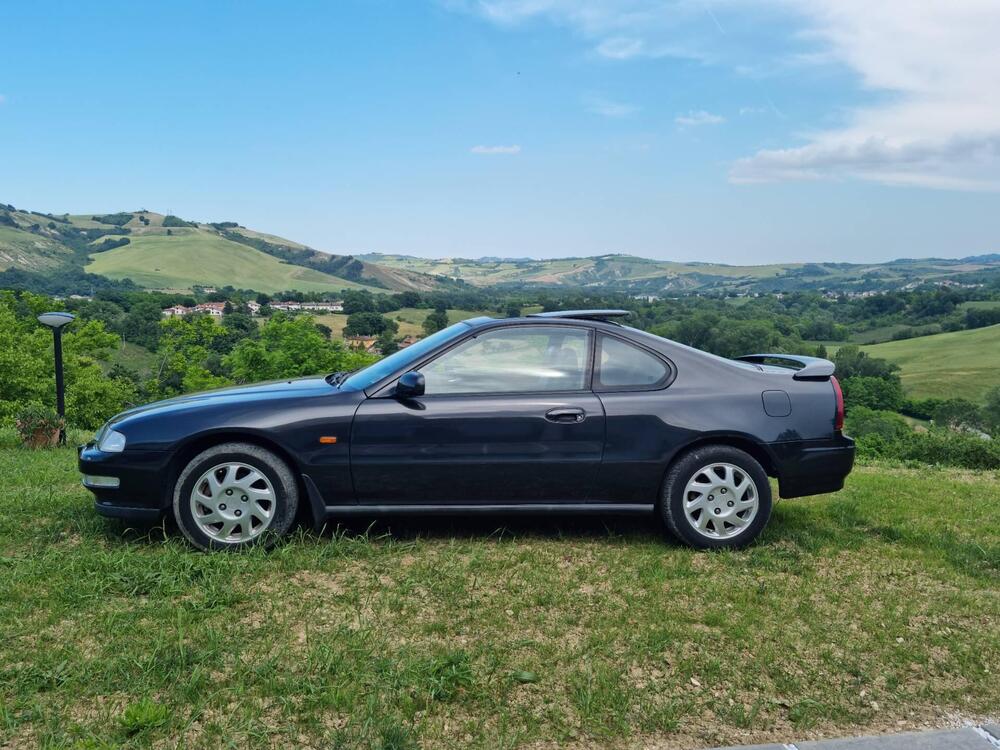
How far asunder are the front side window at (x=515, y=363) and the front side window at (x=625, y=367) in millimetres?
107

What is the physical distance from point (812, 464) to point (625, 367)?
1343mm

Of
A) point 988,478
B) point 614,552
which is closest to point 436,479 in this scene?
point 614,552

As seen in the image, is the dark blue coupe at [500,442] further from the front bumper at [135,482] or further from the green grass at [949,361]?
the green grass at [949,361]

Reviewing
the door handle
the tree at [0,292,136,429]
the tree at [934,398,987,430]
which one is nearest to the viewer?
the door handle

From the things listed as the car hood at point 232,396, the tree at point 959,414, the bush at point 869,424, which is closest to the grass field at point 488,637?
the car hood at point 232,396

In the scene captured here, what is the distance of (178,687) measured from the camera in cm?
291

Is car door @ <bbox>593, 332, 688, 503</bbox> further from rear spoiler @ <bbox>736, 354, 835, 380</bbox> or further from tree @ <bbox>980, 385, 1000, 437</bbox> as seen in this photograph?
tree @ <bbox>980, 385, 1000, 437</bbox>

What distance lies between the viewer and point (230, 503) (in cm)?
447

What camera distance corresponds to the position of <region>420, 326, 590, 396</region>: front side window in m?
4.67

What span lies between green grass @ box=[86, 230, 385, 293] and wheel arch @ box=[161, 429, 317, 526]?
160 metres

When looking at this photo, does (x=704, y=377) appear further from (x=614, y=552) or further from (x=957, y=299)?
(x=957, y=299)

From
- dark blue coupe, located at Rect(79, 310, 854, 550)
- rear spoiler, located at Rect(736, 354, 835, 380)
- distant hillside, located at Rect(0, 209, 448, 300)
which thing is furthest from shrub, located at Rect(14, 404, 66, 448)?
distant hillside, located at Rect(0, 209, 448, 300)

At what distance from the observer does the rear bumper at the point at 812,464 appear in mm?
4754

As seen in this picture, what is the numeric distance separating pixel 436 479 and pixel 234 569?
1.23 meters
